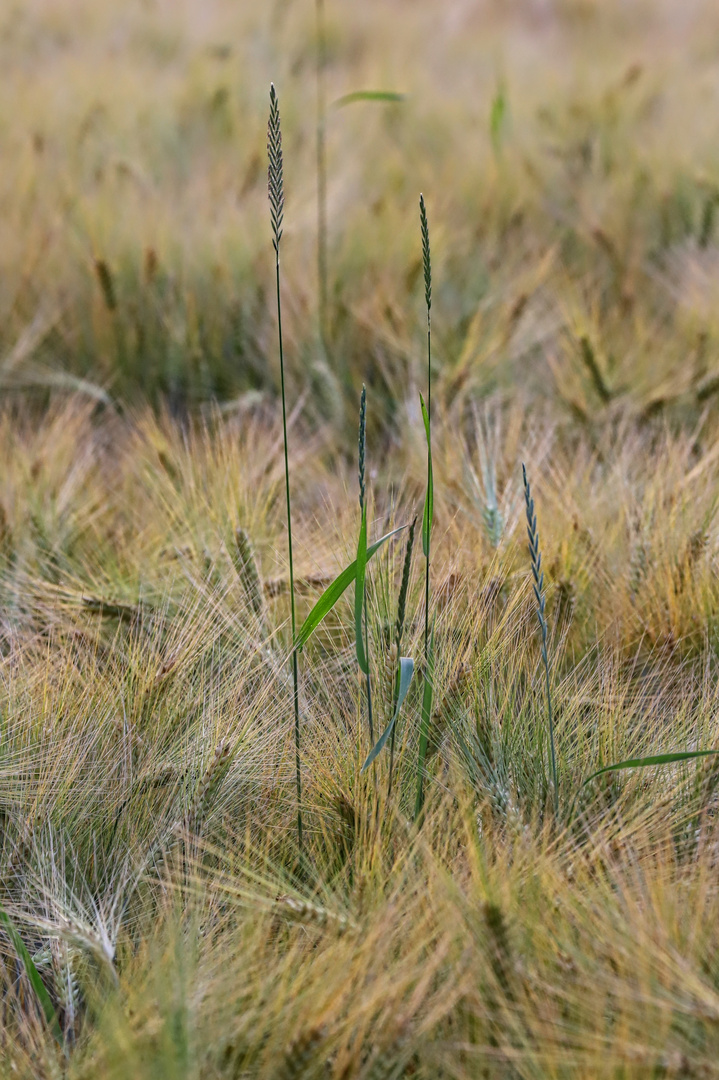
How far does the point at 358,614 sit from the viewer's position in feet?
2.33

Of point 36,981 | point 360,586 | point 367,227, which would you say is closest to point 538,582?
point 360,586

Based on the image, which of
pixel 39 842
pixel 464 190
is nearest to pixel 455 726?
pixel 39 842

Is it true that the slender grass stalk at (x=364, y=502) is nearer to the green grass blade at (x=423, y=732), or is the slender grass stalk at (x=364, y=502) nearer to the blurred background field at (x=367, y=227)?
the green grass blade at (x=423, y=732)

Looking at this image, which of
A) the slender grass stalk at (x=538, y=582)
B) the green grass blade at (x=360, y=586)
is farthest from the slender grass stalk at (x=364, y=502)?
the slender grass stalk at (x=538, y=582)

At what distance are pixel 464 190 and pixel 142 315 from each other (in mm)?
888

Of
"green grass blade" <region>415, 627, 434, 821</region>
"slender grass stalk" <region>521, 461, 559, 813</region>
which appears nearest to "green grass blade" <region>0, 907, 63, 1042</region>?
"green grass blade" <region>415, 627, 434, 821</region>

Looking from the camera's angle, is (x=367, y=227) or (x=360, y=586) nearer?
(x=360, y=586)

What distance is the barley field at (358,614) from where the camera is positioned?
62 cm

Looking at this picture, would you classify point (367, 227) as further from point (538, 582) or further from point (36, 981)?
point (36, 981)

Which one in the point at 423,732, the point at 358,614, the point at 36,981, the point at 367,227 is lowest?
the point at 36,981

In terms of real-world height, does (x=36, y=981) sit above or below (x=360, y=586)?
below

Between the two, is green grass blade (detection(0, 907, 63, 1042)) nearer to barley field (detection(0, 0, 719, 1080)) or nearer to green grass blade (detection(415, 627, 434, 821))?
barley field (detection(0, 0, 719, 1080))

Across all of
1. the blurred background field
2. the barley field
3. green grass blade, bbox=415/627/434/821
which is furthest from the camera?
the blurred background field

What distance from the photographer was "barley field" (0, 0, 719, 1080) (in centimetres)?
62
